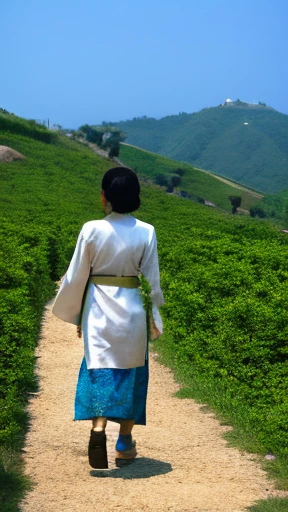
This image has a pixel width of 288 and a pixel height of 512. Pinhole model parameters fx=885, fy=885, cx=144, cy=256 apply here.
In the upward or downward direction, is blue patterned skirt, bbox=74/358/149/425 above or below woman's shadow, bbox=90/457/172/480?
above

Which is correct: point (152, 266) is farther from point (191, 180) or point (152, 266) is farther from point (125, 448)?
point (191, 180)

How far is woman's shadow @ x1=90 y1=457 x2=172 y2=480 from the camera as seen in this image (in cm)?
583

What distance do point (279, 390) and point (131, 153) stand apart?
306 ft

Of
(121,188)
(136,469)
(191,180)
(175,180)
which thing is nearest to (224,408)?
(136,469)

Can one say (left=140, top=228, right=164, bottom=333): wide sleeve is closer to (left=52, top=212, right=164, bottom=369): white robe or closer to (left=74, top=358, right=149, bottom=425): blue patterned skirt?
(left=52, top=212, right=164, bottom=369): white robe

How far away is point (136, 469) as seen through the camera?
6035 mm

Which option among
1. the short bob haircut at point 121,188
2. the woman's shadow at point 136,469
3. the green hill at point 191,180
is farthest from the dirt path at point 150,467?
the green hill at point 191,180

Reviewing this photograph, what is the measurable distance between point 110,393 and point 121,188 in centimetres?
138

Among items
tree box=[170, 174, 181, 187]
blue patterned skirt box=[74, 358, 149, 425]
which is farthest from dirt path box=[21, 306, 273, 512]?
tree box=[170, 174, 181, 187]

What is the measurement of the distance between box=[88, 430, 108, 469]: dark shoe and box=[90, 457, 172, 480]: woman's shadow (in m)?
0.08

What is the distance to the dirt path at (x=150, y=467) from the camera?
206 inches

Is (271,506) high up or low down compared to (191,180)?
down

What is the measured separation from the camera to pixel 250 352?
26.9 feet

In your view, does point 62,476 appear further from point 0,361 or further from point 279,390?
point 279,390
